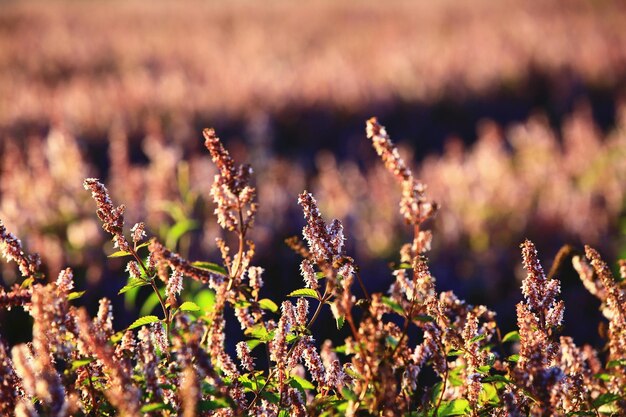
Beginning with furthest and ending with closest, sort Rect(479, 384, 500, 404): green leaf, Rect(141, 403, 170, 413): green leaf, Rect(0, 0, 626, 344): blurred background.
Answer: Rect(0, 0, 626, 344): blurred background → Rect(479, 384, 500, 404): green leaf → Rect(141, 403, 170, 413): green leaf

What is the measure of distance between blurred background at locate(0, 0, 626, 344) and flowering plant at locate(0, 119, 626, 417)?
1459mm

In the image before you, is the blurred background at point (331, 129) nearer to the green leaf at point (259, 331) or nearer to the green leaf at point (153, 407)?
the green leaf at point (259, 331)

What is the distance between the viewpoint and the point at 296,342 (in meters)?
1.90

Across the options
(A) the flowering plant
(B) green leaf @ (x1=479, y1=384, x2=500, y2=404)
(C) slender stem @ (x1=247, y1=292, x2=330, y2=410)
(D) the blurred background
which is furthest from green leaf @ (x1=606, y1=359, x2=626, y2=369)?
(D) the blurred background

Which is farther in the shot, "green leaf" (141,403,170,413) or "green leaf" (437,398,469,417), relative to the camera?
"green leaf" (437,398,469,417)

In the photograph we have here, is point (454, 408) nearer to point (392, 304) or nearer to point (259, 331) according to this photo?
point (392, 304)

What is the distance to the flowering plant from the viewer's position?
157 cm

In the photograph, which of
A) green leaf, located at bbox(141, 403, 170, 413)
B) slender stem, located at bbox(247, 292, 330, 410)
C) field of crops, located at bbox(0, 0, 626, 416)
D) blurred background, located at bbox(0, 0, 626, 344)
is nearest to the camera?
green leaf, located at bbox(141, 403, 170, 413)

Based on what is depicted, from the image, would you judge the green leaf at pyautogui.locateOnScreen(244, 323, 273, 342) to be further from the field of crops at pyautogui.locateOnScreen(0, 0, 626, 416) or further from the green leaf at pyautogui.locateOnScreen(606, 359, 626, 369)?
the green leaf at pyautogui.locateOnScreen(606, 359, 626, 369)

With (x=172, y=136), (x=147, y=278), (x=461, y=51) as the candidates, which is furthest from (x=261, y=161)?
(x=461, y=51)

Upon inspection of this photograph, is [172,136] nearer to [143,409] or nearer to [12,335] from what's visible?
[12,335]

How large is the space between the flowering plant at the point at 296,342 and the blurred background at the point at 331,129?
1.46 meters

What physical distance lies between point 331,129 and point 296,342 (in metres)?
8.73

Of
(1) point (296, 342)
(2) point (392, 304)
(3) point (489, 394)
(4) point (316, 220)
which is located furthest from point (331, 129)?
(2) point (392, 304)
